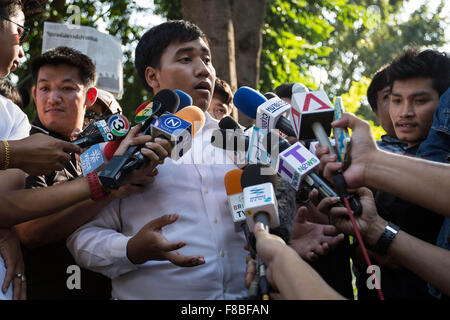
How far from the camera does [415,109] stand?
2.88 meters

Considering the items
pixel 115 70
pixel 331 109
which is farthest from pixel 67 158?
pixel 115 70

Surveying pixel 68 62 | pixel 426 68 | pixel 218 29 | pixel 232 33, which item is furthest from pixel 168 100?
pixel 232 33

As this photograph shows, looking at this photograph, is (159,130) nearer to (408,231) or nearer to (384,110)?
(408,231)

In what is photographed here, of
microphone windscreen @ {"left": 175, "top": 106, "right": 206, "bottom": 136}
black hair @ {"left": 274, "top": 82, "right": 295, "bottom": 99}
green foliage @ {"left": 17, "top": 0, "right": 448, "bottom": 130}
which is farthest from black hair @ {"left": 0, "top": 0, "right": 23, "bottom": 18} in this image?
green foliage @ {"left": 17, "top": 0, "right": 448, "bottom": 130}

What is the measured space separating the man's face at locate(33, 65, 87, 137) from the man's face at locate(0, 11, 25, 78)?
0.65m

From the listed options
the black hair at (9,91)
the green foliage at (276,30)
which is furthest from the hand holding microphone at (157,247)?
the green foliage at (276,30)

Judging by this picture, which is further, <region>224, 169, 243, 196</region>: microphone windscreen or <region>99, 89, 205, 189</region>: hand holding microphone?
<region>224, 169, 243, 196</region>: microphone windscreen

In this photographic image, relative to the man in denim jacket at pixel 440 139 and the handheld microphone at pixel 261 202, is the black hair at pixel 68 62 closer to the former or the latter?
the handheld microphone at pixel 261 202

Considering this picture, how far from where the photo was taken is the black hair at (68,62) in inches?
133

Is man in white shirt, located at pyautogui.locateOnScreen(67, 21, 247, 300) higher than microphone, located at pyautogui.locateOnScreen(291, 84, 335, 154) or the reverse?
the reverse

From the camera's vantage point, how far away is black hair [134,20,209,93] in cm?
285

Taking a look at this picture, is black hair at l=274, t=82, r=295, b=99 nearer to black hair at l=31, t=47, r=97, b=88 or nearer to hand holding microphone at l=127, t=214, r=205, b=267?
black hair at l=31, t=47, r=97, b=88

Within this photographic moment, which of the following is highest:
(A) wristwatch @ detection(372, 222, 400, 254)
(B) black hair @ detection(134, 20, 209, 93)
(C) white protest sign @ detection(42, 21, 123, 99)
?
(C) white protest sign @ detection(42, 21, 123, 99)
